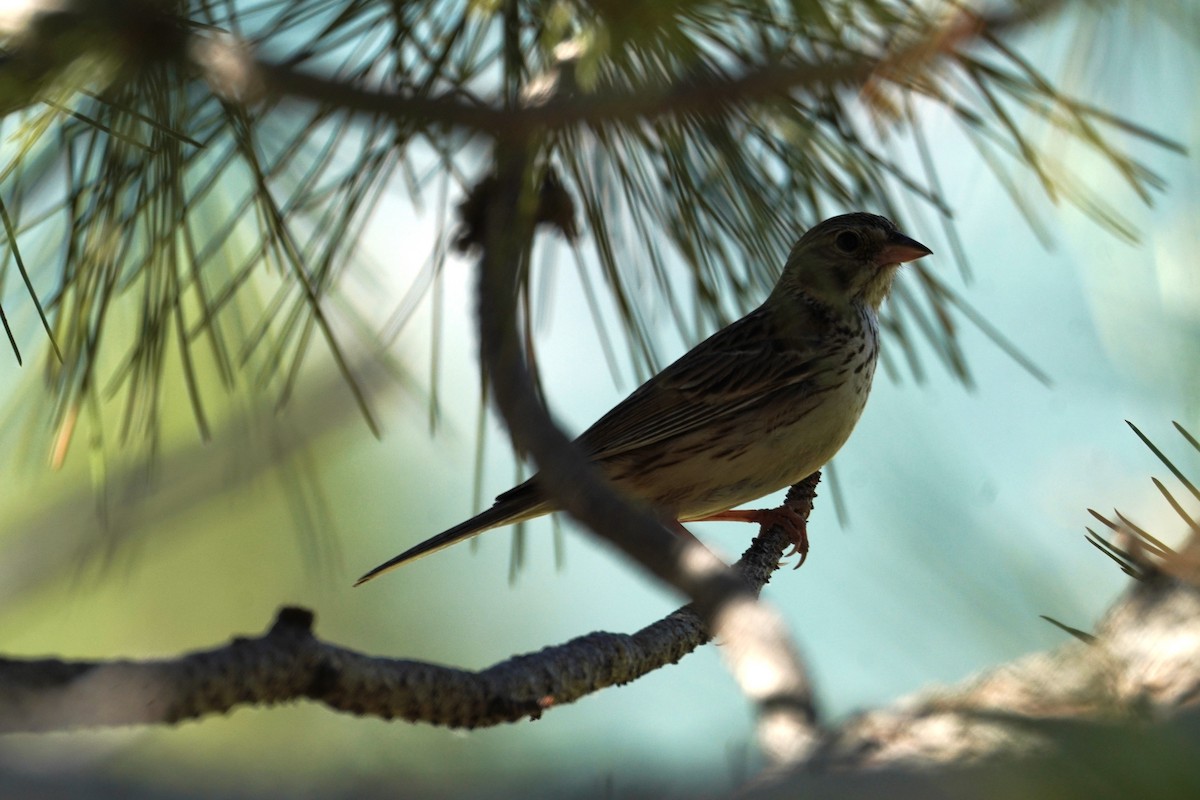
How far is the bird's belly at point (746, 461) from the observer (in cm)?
→ 448

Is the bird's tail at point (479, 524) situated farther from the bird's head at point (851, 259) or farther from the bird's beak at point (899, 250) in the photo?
the bird's beak at point (899, 250)

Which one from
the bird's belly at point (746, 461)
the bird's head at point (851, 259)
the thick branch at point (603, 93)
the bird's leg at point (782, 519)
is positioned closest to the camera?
the thick branch at point (603, 93)

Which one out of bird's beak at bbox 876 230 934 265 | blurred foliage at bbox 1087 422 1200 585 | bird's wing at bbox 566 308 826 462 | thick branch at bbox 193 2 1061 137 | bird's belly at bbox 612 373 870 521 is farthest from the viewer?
bird's wing at bbox 566 308 826 462

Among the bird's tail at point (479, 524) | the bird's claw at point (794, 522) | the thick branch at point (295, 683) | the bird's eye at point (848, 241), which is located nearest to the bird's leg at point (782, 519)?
the bird's claw at point (794, 522)

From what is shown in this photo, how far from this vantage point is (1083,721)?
0.86m

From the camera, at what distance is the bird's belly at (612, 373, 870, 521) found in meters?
4.48

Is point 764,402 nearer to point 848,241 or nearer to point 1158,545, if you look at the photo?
point 848,241

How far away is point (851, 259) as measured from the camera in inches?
195

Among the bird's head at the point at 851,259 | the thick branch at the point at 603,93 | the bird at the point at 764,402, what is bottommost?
the thick branch at the point at 603,93

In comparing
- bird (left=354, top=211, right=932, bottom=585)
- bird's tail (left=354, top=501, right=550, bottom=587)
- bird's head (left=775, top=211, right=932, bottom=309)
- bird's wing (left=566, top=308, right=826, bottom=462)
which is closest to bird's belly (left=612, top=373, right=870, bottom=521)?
bird (left=354, top=211, right=932, bottom=585)

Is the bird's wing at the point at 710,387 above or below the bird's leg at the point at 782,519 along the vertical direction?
above

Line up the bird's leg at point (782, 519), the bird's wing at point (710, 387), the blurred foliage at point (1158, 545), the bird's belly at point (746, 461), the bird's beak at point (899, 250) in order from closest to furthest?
the blurred foliage at point (1158, 545)
the bird's leg at point (782, 519)
the bird's belly at point (746, 461)
the bird's beak at point (899, 250)
the bird's wing at point (710, 387)

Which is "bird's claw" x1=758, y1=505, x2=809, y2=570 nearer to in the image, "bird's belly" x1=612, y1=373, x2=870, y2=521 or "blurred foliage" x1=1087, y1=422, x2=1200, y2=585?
"bird's belly" x1=612, y1=373, x2=870, y2=521

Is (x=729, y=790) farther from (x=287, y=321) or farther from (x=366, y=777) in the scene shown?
(x=287, y=321)
